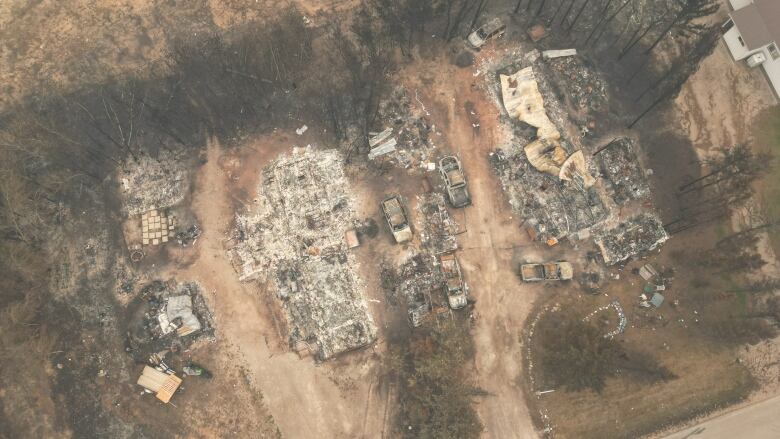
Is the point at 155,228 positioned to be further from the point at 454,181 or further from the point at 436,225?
the point at 454,181

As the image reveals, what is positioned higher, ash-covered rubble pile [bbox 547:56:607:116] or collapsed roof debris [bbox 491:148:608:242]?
ash-covered rubble pile [bbox 547:56:607:116]

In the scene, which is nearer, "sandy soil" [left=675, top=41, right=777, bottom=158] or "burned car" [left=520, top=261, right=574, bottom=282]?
"burned car" [left=520, top=261, right=574, bottom=282]

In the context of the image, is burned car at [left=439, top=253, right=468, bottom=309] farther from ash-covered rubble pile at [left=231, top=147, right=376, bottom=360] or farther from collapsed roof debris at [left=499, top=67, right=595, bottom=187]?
collapsed roof debris at [left=499, top=67, right=595, bottom=187]

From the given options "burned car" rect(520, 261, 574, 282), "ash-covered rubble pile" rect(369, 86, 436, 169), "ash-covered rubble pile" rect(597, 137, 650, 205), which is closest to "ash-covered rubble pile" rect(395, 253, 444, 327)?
"burned car" rect(520, 261, 574, 282)

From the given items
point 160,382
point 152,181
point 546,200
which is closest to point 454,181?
point 546,200

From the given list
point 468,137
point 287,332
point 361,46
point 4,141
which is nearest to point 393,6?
point 361,46

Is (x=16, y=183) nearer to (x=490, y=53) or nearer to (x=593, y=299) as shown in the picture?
(x=490, y=53)

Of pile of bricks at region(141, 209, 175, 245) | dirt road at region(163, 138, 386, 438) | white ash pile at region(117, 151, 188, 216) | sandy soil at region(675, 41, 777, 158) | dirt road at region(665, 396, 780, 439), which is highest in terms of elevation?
white ash pile at region(117, 151, 188, 216)

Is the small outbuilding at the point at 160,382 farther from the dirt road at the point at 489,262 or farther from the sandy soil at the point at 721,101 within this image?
the sandy soil at the point at 721,101

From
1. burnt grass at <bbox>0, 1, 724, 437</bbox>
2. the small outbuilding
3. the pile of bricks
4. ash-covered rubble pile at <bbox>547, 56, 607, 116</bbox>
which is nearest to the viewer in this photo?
the small outbuilding
